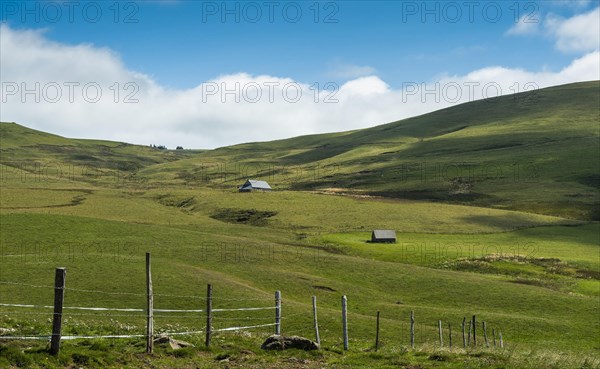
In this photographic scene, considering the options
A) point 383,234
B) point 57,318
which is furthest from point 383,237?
point 57,318

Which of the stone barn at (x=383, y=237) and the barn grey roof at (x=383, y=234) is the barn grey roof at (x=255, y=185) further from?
the stone barn at (x=383, y=237)

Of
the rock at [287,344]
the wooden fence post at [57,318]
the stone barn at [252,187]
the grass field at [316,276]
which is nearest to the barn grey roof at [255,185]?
the stone barn at [252,187]

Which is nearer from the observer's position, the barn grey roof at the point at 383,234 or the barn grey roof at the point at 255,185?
the barn grey roof at the point at 383,234

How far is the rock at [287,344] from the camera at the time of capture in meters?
26.2

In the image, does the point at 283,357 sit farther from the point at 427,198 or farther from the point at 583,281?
the point at 427,198

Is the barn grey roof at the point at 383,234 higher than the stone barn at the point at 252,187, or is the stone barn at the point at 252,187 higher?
the stone barn at the point at 252,187

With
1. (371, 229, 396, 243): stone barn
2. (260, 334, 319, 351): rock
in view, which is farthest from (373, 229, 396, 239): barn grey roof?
(260, 334, 319, 351): rock

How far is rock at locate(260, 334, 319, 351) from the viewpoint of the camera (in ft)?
85.9

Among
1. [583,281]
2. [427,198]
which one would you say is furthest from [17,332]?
[427,198]

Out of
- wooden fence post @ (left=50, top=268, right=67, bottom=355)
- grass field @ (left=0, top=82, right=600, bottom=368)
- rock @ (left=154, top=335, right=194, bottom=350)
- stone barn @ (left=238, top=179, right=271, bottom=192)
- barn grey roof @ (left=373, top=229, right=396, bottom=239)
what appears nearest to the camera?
wooden fence post @ (left=50, top=268, right=67, bottom=355)

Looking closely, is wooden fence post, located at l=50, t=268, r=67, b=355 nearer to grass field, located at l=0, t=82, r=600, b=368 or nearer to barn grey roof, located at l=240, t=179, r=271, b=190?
grass field, located at l=0, t=82, r=600, b=368

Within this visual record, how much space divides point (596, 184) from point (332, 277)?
13048 centimetres

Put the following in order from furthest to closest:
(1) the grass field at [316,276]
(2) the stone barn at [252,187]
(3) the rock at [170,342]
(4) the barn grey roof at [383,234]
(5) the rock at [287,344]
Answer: (2) the stone barn at [252,187] → (4) the barn grey roof at [383,234] → (5) the rock at [287,344] → (1) the grass field at [316,276] → (3) the rock at [170,342]

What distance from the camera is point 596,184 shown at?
167m
